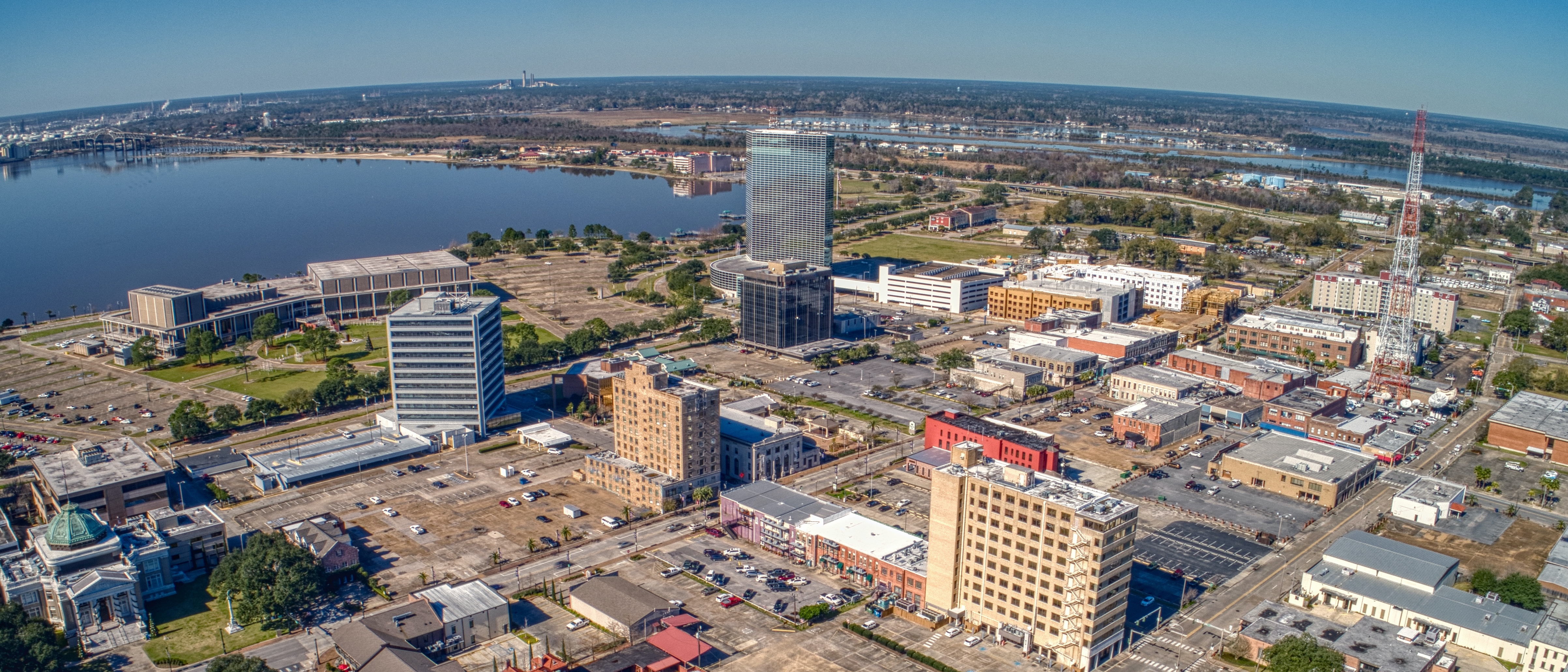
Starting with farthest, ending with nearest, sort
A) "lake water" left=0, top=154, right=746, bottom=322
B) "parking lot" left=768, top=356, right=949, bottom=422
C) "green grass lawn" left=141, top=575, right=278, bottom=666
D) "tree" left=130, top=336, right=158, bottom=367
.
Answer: "lake water" left=0, top=154, right=746, bottom=322 → "tree" left=130, top=336, right=158, bottom=367 → "parking lot" left=768, top=356, right=949, bottom=422 → "green grass lawn" left=141, top=575, right=278, bottom=666

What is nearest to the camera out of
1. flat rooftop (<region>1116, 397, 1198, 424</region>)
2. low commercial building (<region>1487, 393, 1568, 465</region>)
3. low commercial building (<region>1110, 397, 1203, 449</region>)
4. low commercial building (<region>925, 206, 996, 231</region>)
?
low commercial building (<region>1487, 393, 1568, 465</region>)

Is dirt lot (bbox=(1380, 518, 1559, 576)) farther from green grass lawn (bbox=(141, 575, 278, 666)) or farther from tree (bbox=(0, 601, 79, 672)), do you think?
tree (bbox=(0, 601, 79, 672))

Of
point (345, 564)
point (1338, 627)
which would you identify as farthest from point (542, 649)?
point (1338, 627)

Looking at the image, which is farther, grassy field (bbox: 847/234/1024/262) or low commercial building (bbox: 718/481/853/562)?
grassy field (bbox: 847/234/1024/262)

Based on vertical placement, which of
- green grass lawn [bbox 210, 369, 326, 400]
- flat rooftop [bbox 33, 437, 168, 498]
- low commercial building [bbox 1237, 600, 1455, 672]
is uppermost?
flat rooftop [bbox 33, 437, 168, 498]

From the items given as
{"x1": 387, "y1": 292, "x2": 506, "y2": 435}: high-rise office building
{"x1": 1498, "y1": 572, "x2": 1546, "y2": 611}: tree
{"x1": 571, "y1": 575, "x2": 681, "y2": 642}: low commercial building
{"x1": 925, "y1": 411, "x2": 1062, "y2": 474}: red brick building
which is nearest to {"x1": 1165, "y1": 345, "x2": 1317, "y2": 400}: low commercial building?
{"x1": 925, "y1": 411, "x2": 1062, "y2": 474}: red brick building

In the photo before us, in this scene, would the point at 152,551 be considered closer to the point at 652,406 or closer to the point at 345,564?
the point at 345,564

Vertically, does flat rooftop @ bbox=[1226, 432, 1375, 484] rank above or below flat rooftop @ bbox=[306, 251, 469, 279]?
below
